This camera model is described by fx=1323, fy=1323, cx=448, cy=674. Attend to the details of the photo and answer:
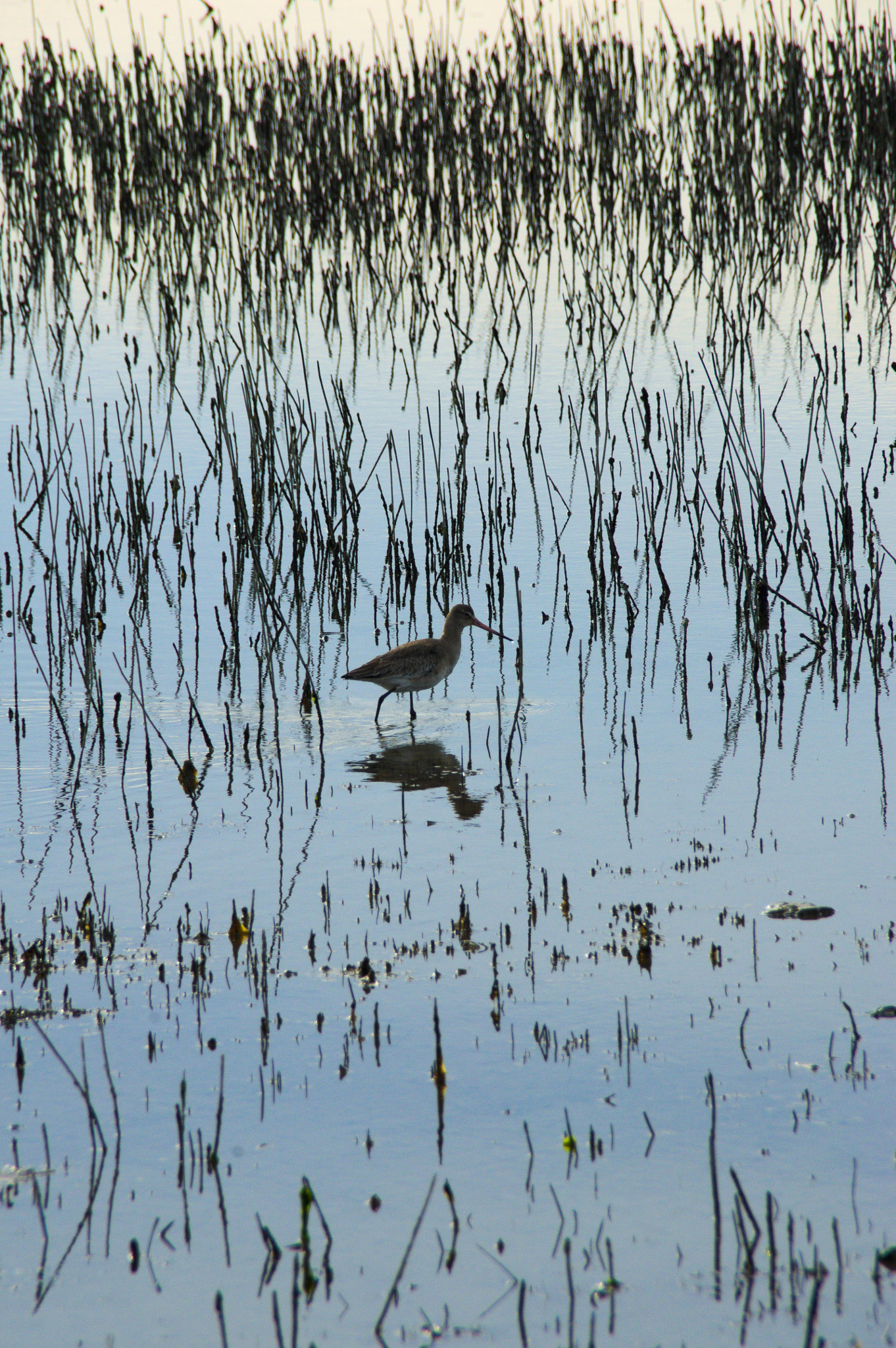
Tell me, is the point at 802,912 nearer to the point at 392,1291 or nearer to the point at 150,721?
the point at 392,1291

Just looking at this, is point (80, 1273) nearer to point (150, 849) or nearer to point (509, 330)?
point (150, 849)

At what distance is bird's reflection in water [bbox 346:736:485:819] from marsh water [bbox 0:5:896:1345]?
29mm

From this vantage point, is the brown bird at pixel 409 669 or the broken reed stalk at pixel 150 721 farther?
the brown bird at pixel 409 669

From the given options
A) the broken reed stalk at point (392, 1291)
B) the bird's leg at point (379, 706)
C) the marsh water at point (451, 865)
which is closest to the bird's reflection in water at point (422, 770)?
the marsh water at point (451, 865)

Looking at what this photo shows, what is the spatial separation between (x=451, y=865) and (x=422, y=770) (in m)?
1.08

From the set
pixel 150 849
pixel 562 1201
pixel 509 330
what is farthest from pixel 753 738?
pixel 509 330

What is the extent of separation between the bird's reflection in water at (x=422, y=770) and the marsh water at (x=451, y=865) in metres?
0.03

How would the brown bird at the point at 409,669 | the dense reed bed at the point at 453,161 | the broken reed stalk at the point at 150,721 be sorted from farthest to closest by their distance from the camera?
the dense reed bed at the point at 453,161 → the brown bird at the point at 409,669 → the broken reed stalk at the point at 150,721

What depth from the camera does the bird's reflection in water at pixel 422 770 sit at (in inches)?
191

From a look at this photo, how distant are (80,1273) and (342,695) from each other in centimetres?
404

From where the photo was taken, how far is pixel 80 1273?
2377 millimetres

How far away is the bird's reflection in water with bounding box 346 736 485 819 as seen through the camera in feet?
15.9

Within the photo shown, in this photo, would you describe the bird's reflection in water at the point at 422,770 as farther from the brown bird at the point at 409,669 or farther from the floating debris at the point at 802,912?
the floating debris at the point at 802,912

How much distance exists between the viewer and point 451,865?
4.23 m
